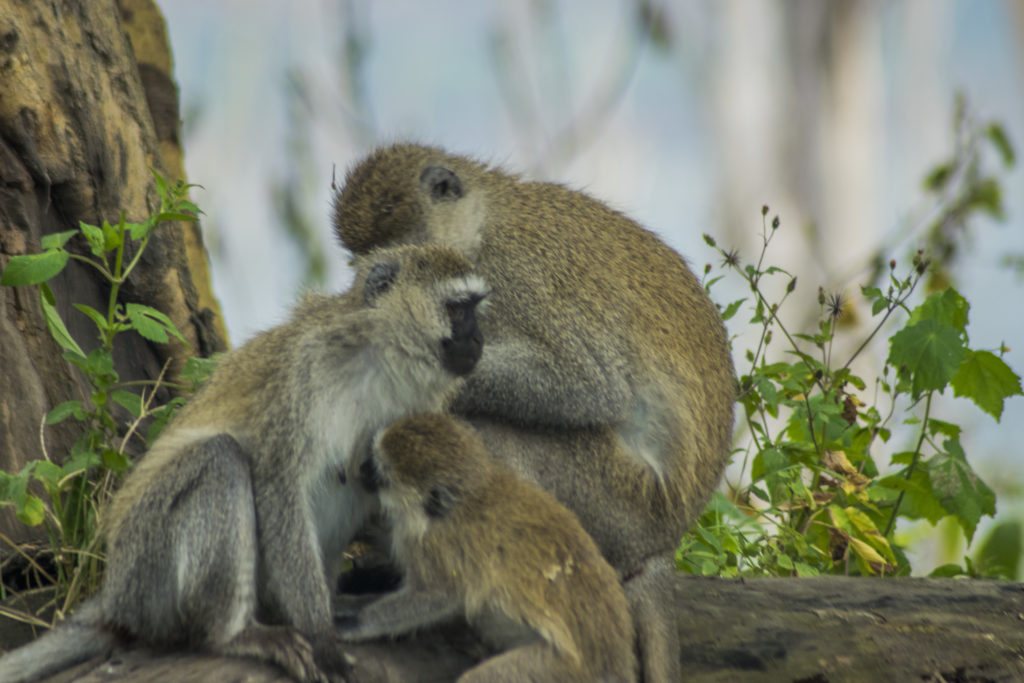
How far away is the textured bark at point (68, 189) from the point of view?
15.2 feet

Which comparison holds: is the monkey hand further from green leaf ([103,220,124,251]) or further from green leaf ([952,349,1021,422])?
green leaf ([952,349,1021,422])

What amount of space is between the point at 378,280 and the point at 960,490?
8.79 ft

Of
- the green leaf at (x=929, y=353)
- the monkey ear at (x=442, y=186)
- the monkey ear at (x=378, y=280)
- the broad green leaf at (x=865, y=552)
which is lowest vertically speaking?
the broad green leaf at (x=865, y=552)

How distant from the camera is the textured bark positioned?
182 inches

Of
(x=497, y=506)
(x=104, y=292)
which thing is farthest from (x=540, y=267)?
(x=104, y=292)

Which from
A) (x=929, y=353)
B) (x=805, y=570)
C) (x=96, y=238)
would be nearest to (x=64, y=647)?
(x=96, y=238)

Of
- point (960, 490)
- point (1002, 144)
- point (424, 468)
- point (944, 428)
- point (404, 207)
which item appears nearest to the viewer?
point (424, 468)

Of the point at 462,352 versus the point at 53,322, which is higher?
the point at 462,352

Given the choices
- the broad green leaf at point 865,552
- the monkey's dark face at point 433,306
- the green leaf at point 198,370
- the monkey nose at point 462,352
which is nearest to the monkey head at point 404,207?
the monkey's dark face at point 433,306

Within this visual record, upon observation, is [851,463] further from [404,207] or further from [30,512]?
[30,512]

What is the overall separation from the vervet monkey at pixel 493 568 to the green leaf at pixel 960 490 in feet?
5.84

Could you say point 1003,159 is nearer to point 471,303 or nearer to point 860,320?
point 860,320

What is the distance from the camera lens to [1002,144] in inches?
288

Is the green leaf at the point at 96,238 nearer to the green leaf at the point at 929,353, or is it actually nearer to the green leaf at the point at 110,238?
the green leaf at the point at 110,238
